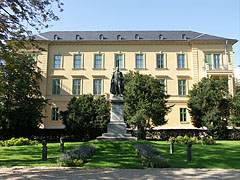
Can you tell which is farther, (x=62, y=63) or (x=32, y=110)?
(x=62, y=63)

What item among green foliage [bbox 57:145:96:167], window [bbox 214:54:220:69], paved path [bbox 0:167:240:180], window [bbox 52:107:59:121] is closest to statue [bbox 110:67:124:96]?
green foliage [bbox 57:145:96:167]

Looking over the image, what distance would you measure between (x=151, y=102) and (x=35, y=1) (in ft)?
49.1

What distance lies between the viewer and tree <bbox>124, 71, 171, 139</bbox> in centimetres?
2122

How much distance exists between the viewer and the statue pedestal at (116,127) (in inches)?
559

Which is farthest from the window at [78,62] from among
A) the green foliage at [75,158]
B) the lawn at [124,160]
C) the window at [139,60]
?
the green foliage at [75,158]

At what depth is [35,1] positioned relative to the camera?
383 inches

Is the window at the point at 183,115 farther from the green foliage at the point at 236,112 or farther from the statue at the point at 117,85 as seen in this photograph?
the statue at the point at 117,85

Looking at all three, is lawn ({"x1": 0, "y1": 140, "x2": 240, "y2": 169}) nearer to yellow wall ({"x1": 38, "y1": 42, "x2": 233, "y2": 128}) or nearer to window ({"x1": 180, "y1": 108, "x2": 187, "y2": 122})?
window ({"x1": 180, "y1": 108, "x2": 187, "y2": 122})

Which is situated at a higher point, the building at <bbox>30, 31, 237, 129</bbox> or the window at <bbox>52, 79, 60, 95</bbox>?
the building at <bbox>30, 31, 237, 129</bbox>

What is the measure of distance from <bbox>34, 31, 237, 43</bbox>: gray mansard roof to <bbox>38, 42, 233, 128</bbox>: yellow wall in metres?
1.11

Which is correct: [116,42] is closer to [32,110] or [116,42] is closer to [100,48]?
[100,48]

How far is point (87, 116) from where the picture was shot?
75.5ft

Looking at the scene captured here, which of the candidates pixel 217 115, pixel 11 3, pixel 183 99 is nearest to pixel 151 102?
pixel 217 115

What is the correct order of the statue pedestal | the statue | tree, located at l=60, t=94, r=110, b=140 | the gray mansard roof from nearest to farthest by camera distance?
the statue pedestal, the statue, tree, located at l=60, t=94, r=110, b=140, the gray mansard roof
